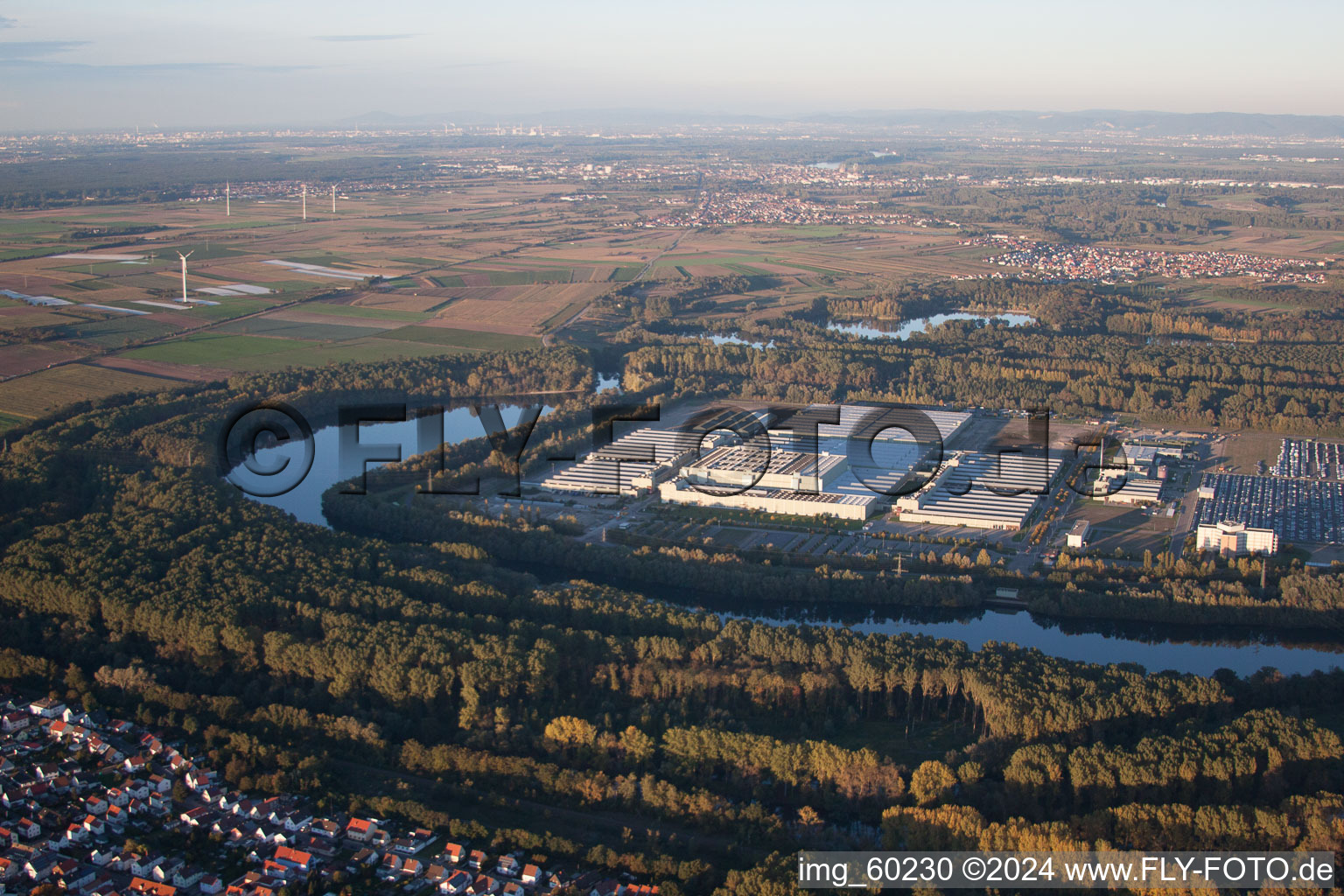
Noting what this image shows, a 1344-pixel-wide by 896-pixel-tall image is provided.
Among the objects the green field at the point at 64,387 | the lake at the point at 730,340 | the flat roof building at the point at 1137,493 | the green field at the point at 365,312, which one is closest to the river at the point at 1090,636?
the flat roof building at the point at 1137,493

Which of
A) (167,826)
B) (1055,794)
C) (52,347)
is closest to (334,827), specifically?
(167,826)

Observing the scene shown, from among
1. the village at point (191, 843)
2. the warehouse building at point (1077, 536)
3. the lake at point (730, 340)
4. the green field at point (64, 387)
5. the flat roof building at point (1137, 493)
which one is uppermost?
the lake at point (730, 340)

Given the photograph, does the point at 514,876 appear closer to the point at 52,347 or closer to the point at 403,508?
the point at 403,508

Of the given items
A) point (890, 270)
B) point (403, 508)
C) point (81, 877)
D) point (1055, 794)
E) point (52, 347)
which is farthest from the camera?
point (890, 270)

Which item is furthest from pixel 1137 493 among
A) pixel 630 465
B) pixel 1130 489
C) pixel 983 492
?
pixel 630 465

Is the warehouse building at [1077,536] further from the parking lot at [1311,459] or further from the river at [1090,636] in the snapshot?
the parking lot at [1311,459]

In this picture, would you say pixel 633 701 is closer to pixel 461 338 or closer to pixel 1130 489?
pixel 1130 489

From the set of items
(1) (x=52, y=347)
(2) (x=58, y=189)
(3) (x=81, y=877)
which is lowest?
(3) (x=81, y=877)
